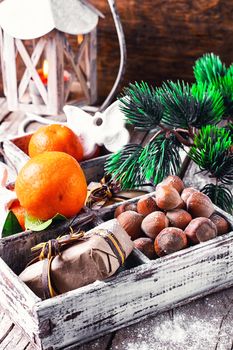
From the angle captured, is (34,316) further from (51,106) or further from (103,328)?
(51,106)

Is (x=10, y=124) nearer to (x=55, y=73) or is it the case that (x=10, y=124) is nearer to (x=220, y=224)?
(x=55, y=73)

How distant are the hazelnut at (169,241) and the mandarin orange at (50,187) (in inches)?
6.3

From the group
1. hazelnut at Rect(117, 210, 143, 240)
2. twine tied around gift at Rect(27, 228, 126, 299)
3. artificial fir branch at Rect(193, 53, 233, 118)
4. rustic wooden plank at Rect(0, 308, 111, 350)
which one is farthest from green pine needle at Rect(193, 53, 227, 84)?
rustic wooden plank at Rect(0, 308, 111, 350)

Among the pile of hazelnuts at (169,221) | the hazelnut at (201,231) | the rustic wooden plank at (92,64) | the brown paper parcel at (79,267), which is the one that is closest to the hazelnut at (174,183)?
the pile of hazelnuts at (169,221)

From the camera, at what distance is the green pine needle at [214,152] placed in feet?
3.69

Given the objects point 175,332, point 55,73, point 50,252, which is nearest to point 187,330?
point 175,332

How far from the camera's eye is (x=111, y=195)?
1.19m

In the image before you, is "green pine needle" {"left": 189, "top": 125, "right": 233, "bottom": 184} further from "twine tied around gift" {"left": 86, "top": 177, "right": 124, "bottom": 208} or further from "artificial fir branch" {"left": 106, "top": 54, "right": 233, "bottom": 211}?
"twine tied around gift" {"left": 86, "top": 177, "right": 124, "bottom": 208}

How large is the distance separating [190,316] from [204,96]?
43 centimetres

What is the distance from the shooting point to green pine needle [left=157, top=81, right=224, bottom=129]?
3.90 ft

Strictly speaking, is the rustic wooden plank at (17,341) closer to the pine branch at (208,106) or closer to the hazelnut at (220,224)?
the hazelnut at (220,224)

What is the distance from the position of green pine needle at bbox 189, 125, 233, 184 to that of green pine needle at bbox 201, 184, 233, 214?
19 millimetres

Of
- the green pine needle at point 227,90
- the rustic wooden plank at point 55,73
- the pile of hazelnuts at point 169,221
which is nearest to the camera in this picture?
the pile of hazelnuts at point 169,221

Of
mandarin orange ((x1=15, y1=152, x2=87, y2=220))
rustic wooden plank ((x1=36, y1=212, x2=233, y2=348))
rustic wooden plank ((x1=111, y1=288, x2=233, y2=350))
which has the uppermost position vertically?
mandarin orange ((x1=15, y1=152, x2=87, y2=220))
